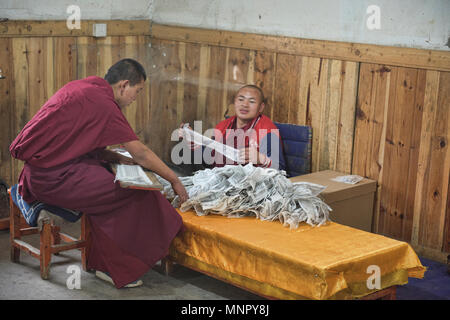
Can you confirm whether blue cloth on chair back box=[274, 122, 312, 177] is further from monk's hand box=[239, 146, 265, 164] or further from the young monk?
monk's hand box=[239, 146, 265, 164]

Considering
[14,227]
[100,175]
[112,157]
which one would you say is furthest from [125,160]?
[14,227]

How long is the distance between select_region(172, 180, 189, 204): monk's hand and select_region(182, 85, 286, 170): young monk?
0.71 meters

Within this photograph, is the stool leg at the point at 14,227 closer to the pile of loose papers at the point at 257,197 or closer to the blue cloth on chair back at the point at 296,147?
the pile of loose papers at the point at 257,197

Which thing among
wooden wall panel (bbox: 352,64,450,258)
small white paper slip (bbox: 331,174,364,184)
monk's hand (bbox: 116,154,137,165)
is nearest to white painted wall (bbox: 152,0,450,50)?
wooden wall panel (bbox: 352,64,450,258)

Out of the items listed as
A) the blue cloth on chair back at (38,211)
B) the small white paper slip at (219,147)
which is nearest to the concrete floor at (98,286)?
the blue cloth on chair back at (38,211)

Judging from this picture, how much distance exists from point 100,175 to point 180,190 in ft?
1.43

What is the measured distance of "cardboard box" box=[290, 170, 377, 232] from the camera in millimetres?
3754

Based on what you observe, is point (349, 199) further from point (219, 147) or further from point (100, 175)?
point (100, 175)

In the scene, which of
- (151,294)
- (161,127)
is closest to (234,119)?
(161,127)

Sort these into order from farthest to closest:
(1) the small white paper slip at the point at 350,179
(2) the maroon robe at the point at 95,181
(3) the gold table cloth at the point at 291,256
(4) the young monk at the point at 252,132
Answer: (4) the young monk at the point at 252,132 < (1) the small white paper slip at the point at 350,179 < (2) the maroon robe at the point at 95,181 < (3) the gold table cloth at the point at 291,256

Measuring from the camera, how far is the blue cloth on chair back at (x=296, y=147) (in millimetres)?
4242

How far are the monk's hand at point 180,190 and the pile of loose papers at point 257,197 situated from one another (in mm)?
43

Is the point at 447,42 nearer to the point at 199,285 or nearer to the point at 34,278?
the point at 199,285

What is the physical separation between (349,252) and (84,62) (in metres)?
2.80
